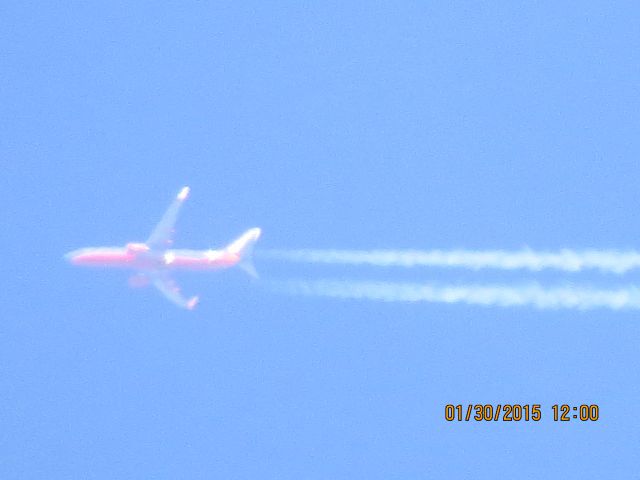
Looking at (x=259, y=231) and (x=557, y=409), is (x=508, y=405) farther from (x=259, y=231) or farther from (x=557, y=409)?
(x=259, y=231)

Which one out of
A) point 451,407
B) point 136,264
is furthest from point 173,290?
point 451,407

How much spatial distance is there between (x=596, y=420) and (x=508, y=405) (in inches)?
80.8

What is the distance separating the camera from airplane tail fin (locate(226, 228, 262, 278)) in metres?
48.7

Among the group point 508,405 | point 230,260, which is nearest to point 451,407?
point 508,405

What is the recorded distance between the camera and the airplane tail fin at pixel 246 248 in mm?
48688

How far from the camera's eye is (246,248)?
48906 millimetres

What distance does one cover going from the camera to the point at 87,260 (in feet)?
157

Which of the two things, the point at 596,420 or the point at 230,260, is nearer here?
the point at 596,420

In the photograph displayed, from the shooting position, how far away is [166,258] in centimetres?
4847

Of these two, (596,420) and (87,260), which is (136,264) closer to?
(87,260)

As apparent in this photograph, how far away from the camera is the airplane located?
48.1 m

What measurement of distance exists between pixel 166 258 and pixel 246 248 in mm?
2066

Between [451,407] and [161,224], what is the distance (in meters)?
9.55

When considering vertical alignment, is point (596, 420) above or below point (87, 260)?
below
